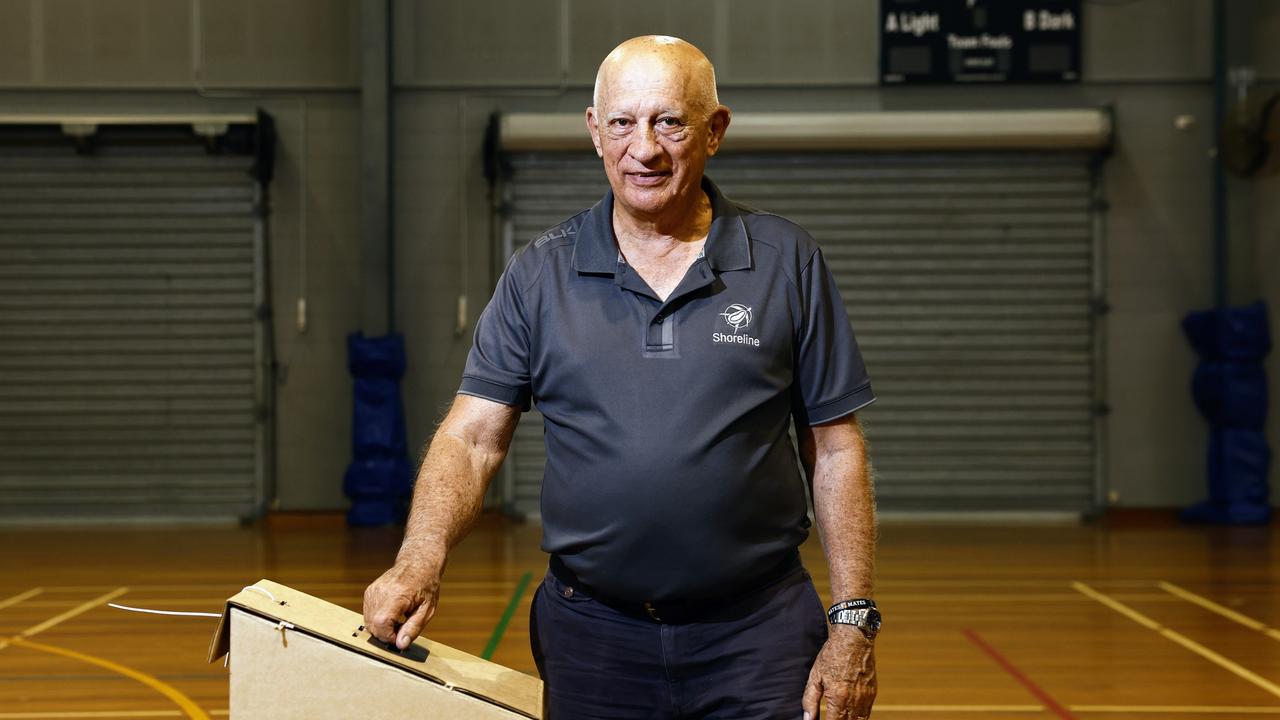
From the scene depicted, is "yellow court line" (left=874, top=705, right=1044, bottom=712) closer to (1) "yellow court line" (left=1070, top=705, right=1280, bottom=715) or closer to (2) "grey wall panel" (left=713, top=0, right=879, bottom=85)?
(1) "yellow court line" (left=1070, top=705, right=1280, bottom=715)

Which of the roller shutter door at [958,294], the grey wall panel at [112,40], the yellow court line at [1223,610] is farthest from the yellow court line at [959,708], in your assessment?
the grey wall panel at [112,40]

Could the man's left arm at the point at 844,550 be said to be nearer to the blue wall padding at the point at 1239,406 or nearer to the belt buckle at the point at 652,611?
the belt buckle at the point at 652,611

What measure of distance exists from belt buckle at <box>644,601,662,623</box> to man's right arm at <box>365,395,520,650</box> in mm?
293

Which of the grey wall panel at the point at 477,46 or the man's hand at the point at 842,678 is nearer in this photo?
the man's hand at the point at 842,678

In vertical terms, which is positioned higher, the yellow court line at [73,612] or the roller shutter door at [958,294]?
the roller shutter door at [958,294]

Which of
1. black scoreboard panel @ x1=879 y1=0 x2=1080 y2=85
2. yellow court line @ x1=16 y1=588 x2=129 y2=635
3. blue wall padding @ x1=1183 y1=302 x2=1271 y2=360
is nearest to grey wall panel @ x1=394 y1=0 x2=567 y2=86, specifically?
black scoreboard panel @ x1=879 y1=0 x2=1080 y2=85

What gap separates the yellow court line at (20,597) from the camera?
20.8 feet

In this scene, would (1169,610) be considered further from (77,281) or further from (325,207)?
(77,281)

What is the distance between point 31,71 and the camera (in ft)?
31.1

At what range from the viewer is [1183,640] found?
5.36 m

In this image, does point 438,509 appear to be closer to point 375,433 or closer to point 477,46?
point 375,433

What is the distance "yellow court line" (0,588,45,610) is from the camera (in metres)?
6.35

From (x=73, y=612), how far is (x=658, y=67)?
18.0 ft

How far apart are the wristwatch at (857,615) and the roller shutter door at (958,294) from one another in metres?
7.82
